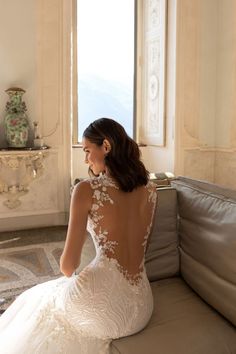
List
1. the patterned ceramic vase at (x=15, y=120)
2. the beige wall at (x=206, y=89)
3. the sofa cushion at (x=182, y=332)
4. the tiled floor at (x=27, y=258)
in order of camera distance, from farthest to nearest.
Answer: the beige wall at (x=206, y=89), the patterned ceramic vase at (x=15, y=120), the tiled floor at (x=27, y=258), the sofa cushion at (x=182, y=332)

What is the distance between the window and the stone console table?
104 centimetres

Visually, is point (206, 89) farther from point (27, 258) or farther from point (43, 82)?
point (27, 258)

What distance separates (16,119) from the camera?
4.15 m

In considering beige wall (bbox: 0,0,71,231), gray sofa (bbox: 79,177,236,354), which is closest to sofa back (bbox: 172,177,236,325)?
gray sofa (bbox: 79,177,236,354)

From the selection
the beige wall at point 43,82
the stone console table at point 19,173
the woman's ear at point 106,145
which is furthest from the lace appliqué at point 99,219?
the beige wall at point 43,82

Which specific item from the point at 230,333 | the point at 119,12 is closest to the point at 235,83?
the point at 119,12

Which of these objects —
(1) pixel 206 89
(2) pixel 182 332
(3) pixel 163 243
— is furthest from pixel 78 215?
(1) pixel 206 89

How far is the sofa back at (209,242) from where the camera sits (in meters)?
1.52

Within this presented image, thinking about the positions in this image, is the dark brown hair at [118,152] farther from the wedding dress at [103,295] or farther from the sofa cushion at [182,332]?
the sofa cushion at [182,332]

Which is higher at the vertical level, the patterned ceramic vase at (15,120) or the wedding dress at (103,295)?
the patterned ceramic vase at (15,120)

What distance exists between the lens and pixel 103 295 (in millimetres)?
1353

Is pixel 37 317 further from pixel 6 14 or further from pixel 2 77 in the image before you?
pixel 6 14

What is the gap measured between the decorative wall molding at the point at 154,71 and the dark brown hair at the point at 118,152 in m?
3.87

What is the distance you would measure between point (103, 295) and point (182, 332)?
0.33 m
